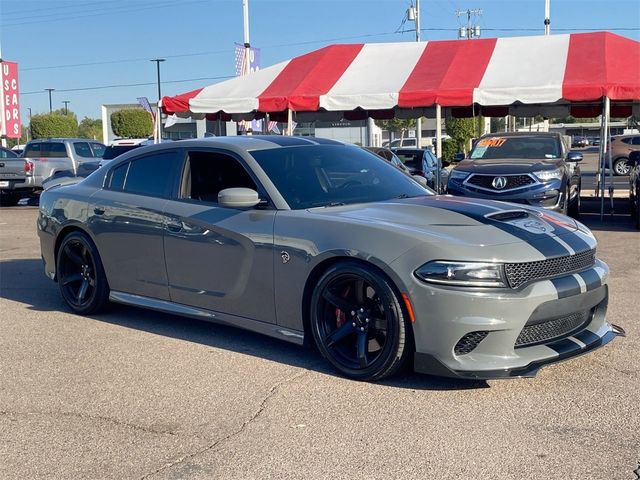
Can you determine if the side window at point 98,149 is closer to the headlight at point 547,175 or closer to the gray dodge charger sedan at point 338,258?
the headlight at point 547,175

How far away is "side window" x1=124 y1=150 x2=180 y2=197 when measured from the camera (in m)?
6.09

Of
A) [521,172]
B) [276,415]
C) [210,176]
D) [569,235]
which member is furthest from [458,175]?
[276,415]

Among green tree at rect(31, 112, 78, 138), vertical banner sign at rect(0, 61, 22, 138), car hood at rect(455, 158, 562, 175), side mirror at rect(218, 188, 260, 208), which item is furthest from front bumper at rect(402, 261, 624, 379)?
green tree at rect(31, 112, 78, 138)

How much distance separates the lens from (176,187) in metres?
5.99

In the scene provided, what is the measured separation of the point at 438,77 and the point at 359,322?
1057 cm

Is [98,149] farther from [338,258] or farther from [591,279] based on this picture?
[591,279]

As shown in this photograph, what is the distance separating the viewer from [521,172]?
464 inches

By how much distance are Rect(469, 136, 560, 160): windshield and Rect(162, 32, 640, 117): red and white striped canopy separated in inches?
26.4

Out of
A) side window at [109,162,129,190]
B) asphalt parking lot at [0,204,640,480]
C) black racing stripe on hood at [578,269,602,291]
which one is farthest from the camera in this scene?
side window at [109,162,129,190]

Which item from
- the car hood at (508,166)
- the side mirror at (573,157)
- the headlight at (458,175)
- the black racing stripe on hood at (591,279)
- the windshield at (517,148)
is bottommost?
the black racing stripe on hood at (591,279)

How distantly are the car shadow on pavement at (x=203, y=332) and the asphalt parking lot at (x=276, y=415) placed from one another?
0.07 feet

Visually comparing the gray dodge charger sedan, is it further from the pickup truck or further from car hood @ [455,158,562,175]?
the pickup truck

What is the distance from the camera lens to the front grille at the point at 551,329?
14.4ft

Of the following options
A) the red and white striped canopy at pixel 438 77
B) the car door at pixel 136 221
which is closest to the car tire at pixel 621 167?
the red and white striped canopy at pixel 438 77
